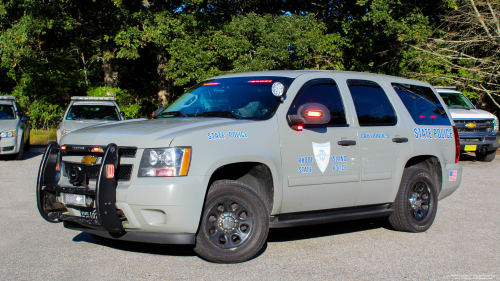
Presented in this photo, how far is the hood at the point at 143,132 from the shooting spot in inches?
179

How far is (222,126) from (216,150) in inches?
10.7

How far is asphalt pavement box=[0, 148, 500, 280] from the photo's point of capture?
4621 millimetres

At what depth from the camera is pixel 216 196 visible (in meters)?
4.71

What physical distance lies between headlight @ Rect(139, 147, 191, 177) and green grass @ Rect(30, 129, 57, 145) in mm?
16216

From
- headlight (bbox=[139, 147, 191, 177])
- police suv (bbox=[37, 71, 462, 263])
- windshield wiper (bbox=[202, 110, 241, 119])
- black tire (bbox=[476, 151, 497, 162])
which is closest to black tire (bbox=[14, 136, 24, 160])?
police suv (bbox=[37, 71, 462, 263])

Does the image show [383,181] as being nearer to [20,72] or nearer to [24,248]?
[24,248]

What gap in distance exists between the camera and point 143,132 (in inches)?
Answer: 185

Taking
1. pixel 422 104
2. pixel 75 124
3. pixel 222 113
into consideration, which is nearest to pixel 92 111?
pixel 75 124

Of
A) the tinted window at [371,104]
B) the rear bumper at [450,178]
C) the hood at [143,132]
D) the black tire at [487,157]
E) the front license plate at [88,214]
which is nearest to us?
the hood at [143,132]

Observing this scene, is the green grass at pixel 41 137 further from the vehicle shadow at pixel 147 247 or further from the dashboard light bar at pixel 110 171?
the dashboard light bar at pixel 110 171

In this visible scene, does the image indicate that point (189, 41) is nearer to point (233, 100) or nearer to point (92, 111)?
point (92, 111)

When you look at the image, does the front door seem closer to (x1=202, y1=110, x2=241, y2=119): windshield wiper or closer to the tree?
(x1=202, y1=110, x2=241, y2=119): windshield wiper

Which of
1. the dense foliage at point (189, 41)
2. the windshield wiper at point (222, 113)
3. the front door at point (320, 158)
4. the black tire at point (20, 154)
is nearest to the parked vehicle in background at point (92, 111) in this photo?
the black tire at point (20, 154)

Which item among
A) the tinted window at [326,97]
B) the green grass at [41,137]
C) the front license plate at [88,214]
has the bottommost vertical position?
the green grass at [41,137]
